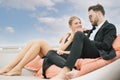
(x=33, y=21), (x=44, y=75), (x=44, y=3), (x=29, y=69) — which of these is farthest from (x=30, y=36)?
(x=44, y=75)

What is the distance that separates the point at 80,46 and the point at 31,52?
549mm

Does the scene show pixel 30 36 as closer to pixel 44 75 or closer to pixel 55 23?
pixel 55 23

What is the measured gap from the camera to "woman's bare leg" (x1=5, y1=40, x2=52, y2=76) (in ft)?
7.33

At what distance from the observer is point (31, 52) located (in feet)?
7.46

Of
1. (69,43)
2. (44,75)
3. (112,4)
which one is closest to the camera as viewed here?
(44,75)

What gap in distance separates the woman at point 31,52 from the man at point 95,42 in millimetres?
255

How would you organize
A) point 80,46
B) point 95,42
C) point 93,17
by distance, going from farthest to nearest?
point 93,17
point 95,42
point 80,46

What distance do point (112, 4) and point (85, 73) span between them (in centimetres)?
138

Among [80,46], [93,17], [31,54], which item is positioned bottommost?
[31,54]

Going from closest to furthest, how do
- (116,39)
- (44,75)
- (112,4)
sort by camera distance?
(116,39)
(44,75)
(112,4)

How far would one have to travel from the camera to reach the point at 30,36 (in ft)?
10.2

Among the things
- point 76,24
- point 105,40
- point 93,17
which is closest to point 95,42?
point 105,40

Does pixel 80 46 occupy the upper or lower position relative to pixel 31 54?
upper

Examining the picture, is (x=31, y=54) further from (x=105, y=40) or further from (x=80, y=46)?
(x=105, y=40)
